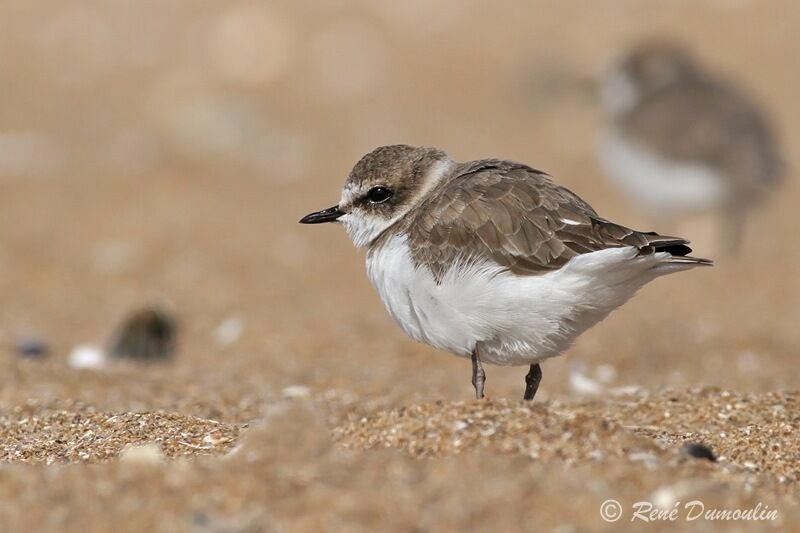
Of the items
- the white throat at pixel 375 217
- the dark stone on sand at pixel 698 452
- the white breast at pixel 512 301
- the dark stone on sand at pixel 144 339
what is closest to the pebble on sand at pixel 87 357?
the dark stone on sand at pixel 144 339

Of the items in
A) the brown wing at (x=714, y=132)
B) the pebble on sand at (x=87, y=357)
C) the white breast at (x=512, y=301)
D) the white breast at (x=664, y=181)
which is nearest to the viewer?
the white breast at (x=512, y=301)

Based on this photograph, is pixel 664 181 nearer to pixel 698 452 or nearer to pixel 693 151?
pixel 693 151

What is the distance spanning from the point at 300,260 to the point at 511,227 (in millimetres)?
6279

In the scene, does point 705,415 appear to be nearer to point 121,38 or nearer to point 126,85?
point 126,85

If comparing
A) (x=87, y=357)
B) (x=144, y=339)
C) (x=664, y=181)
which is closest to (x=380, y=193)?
(x=144, y=339)

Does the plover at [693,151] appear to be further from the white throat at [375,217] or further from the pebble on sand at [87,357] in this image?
the white throat at [375,217]

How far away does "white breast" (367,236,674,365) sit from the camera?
445cm

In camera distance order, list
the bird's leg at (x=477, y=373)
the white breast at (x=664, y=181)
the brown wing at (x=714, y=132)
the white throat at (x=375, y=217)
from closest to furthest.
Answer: the bird's leg at (x=477, y=373)
the white throat at (x=375, y=217)
the brown wing at (x=714, y=132)
the white breast at (x=664, y=181)

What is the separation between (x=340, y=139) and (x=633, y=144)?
4797 millimetres

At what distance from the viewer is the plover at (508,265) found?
176 inches

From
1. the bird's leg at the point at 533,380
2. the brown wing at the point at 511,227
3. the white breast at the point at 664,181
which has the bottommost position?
the bird's leg at the point at 533,380

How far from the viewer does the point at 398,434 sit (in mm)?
3988

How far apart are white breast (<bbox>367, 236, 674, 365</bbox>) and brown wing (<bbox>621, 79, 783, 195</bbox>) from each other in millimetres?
5740

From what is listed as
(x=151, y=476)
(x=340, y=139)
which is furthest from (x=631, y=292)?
(x=340, y=139)
